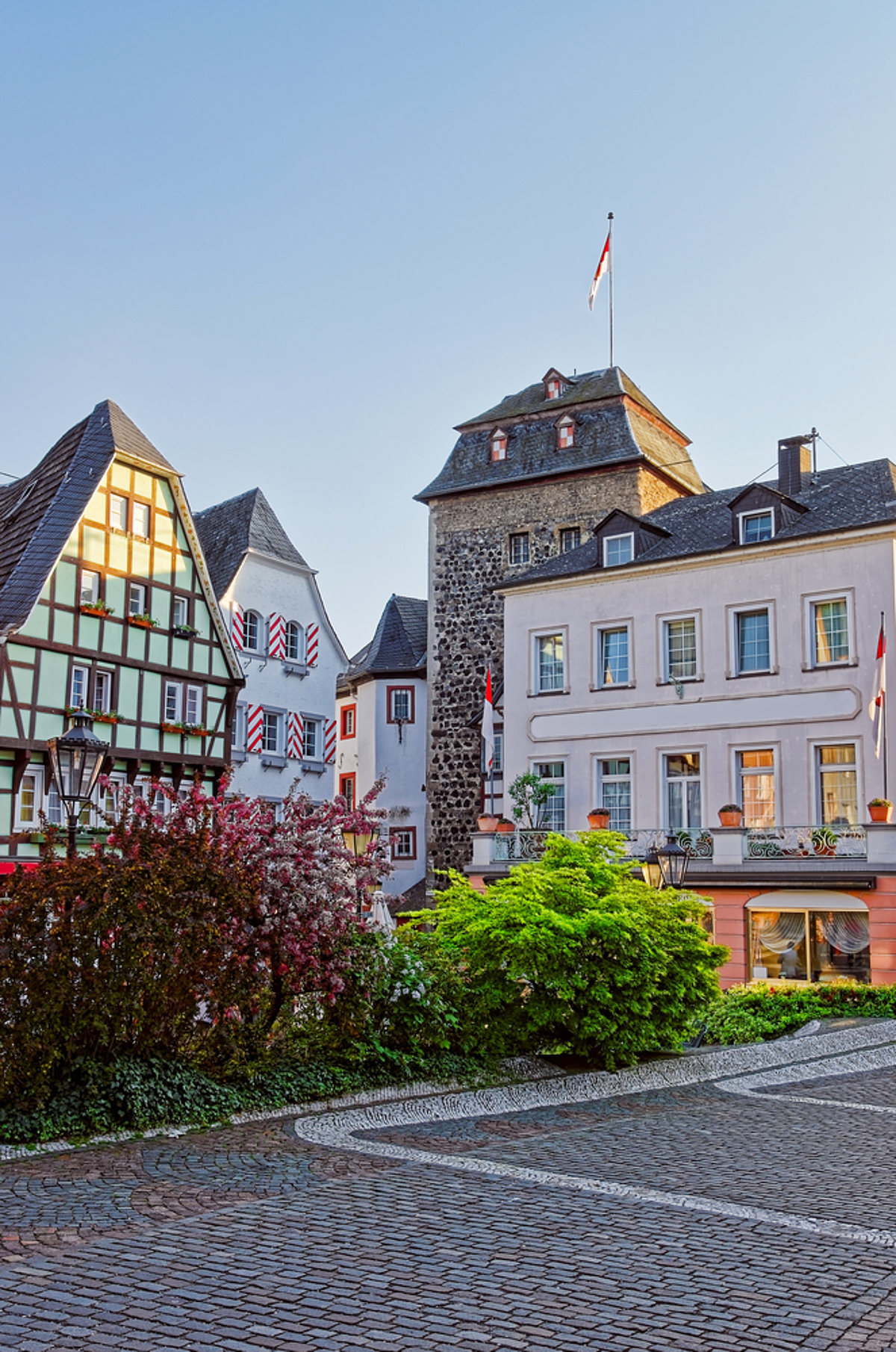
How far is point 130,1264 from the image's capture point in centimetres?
636

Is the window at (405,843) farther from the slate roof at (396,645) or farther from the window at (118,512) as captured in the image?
the window at (118,512)

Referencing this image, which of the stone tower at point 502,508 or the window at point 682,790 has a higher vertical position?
the stone tower at point 502,508

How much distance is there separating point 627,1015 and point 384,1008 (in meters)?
2.90

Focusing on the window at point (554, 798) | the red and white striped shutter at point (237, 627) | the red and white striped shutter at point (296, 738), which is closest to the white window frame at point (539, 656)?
the window at point (554, 798)

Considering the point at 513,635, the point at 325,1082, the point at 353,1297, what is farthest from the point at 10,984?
the point at 513,635

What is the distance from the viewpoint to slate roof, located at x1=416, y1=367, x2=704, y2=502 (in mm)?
37156

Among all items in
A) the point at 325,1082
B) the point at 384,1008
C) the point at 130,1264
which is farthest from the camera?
the point at 384,1008

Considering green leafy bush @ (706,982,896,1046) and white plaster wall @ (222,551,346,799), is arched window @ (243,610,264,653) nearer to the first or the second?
white plaster wall @ (222,551,346,799)

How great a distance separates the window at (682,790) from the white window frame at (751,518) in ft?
16.6

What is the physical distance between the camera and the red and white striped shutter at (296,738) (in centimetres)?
3641

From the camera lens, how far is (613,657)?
31938 millimetres

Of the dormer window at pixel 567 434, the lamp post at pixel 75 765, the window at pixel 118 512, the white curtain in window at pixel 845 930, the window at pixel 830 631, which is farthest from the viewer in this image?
the dormer window at pixel 567 434

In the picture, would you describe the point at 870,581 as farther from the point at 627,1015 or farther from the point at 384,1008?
the point at 384,1008

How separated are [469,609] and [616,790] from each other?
9.53 metres
